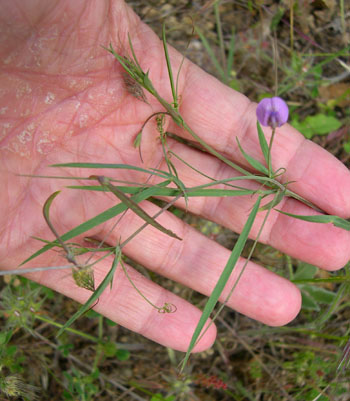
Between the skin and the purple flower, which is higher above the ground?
the purple flower

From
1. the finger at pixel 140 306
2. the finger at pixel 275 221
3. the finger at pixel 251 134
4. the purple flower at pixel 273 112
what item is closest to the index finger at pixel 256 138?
the finger at pixel 251 134

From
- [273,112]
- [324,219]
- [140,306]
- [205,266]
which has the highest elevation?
[273,112]

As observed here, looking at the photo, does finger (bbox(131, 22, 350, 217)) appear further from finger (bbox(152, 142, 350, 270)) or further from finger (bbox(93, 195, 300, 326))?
finger (bbox(93, 195, 300, 326))

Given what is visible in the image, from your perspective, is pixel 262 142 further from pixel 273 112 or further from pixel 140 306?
pixel 140 306

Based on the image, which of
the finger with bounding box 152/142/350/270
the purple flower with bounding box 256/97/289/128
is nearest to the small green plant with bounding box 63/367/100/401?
the finger with bounding box 152/142/350/270

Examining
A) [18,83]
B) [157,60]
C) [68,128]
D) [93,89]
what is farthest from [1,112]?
[157,60]

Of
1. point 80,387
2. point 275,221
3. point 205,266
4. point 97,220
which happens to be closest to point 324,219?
point 275,221

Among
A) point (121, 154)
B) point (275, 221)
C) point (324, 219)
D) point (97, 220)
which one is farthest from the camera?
point (275, 221)
